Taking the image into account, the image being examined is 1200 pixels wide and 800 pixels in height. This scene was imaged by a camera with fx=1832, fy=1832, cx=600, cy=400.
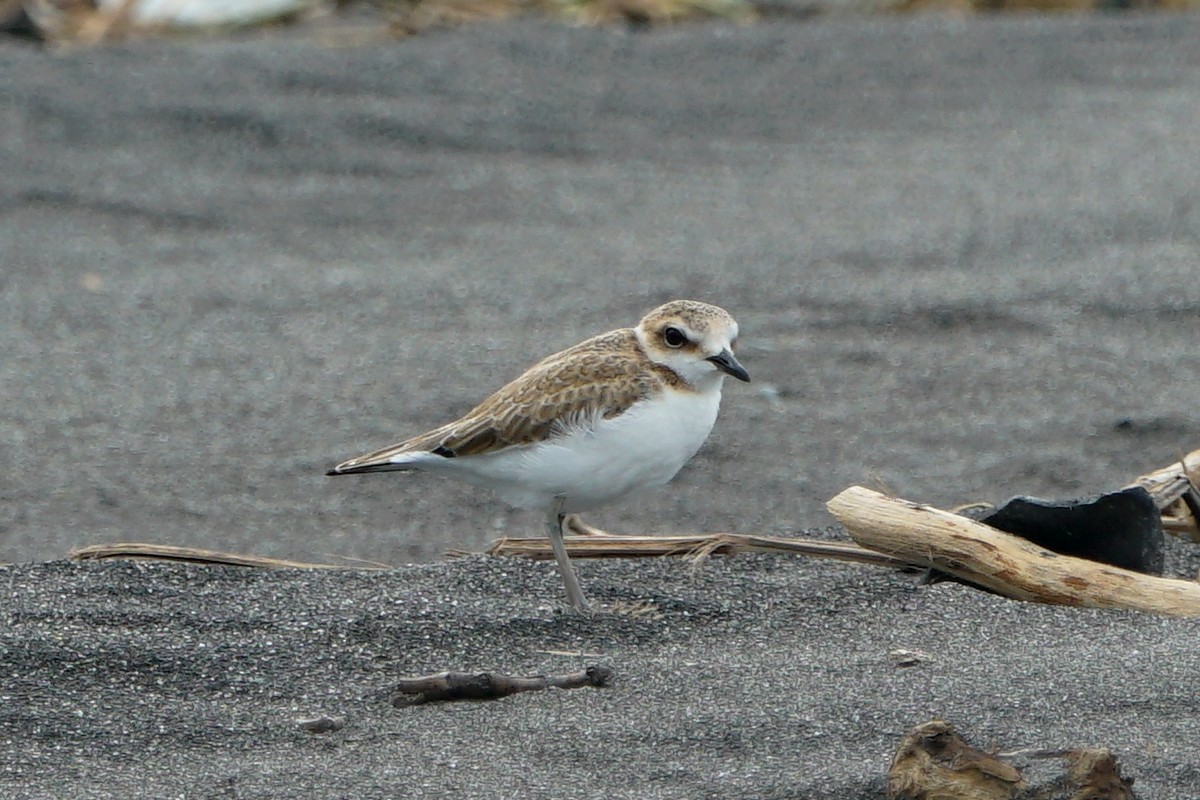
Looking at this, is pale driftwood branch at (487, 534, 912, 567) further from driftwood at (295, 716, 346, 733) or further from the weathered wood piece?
the weathered wood piece

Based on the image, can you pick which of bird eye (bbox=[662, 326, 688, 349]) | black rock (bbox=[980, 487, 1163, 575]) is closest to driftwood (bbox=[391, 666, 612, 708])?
bird eye (bbox=[662, 326, 688, 349])

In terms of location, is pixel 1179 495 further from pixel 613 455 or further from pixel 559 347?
pixel 559 347

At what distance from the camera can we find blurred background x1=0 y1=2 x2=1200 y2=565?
263 inches

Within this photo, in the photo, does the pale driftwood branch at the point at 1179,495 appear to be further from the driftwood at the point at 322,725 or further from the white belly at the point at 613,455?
the driftwood at the point at 322,725

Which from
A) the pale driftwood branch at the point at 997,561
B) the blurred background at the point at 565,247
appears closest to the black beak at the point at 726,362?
the pale driftwood branch at the point at 997,561

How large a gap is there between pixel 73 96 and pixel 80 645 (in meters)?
7.04

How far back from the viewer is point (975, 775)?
3.25 meters

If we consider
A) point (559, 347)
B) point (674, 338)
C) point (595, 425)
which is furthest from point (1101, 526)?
point (559, 347)

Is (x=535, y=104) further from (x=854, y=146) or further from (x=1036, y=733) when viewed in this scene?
(x=1036, y=733)

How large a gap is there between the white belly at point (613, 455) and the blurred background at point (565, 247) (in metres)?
1.52

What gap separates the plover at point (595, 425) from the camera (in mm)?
4445

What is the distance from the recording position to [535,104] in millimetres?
10789

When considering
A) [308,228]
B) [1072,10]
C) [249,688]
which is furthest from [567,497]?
[1072,10]

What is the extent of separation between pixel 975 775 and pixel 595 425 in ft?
4.93
